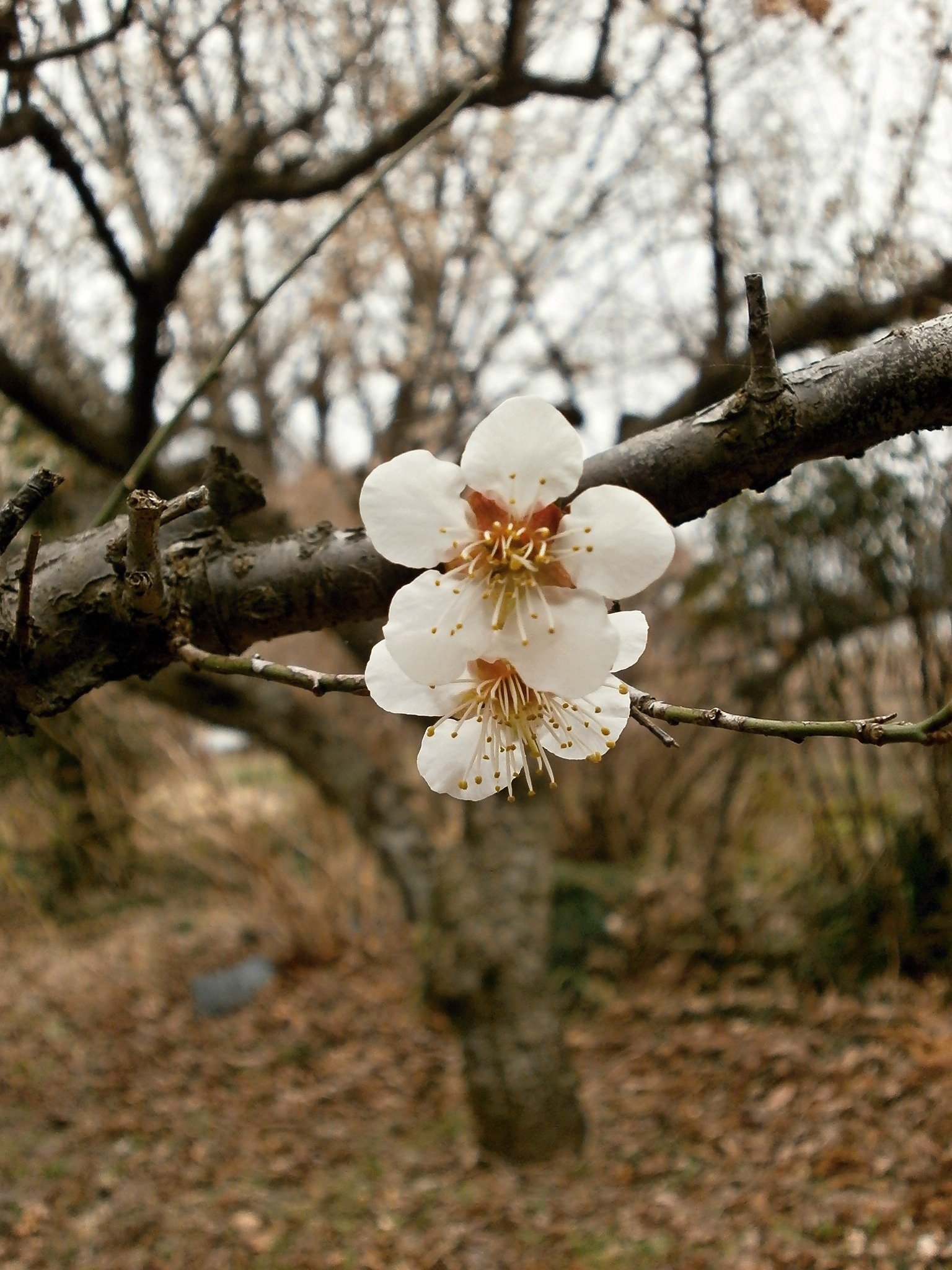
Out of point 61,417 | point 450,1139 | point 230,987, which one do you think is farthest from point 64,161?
point 230,987

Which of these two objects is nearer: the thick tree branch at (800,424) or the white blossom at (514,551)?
the white blossom at (514,551)

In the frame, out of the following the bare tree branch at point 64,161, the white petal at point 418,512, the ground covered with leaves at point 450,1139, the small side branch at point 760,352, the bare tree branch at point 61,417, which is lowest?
the ground covered with leaves at point 450,1139

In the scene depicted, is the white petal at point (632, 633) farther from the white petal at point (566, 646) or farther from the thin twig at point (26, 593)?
the thin twig at point (26, 593)

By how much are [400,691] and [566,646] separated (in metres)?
0.18

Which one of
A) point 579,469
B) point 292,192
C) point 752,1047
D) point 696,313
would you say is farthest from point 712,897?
point 579,469

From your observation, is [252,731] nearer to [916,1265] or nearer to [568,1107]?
[568,1107]

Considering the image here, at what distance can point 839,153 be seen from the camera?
143 inches

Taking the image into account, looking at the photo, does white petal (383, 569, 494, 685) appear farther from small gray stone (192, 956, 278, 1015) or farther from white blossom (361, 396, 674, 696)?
small gray stone (192, 956, 278, 1015)

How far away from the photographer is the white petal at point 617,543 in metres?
0.75

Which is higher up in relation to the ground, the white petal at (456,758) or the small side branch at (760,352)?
the small side branch at (760,352)

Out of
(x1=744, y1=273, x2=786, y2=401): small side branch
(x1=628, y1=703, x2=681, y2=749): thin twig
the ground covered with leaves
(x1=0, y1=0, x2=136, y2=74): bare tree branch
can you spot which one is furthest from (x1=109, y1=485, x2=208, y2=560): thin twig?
the ground covered with leaves

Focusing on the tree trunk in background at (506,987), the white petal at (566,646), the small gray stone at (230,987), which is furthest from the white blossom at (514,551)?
the small gray stone at (230,987)

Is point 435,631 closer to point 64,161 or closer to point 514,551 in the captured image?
point 514,551

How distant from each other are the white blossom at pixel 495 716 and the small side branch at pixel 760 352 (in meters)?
0.33
